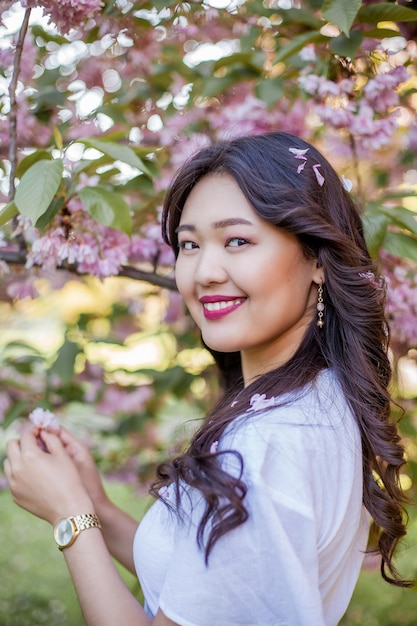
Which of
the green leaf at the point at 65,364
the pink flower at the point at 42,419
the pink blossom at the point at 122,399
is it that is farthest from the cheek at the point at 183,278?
the pink blossom at the point at 122,399

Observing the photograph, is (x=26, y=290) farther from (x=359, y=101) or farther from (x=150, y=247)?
(x=359, y=101)

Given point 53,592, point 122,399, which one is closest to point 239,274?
point 122,399

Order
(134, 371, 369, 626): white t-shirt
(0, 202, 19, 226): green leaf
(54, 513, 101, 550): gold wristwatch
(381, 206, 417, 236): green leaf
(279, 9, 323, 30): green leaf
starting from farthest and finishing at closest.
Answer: (279, 9, 323, 30): green leaf, (381, 206, 417, 236): green leaf, (0, 202, 19, 226): green leaf, (54, 513, 101, 550): gold wristwatch, (134, 371, 369, 626): white t-shirt

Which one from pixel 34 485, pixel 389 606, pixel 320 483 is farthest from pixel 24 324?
pixel 320 483

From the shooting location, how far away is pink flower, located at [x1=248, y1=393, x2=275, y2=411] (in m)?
1.26

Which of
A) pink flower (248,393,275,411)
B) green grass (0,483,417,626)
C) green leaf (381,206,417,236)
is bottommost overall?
green grass (0,483,417,626)

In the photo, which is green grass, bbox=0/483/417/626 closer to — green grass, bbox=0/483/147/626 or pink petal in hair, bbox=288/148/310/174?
green grass, bbox=0/483/147/626

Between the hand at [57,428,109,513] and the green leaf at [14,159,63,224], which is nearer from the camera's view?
the green leaf at [14,159,63,224]

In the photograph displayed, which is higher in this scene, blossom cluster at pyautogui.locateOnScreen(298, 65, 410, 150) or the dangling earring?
blossom cluster at pyautogui.locateOnScreen(298, 65, 410, 150)

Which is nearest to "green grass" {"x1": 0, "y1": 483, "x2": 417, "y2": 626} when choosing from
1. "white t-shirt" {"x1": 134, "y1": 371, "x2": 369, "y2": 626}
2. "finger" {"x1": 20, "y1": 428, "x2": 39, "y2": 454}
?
"finger" {"x1": 20, "y1": 428, "x2": 39, "y2": 454}

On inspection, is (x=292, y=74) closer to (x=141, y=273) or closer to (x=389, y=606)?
(x=141, y=273)

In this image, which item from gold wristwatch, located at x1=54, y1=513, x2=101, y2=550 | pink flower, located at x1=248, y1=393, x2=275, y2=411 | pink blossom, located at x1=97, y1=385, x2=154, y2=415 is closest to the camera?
pink flower, located at x1=248, y1=393, x2=275, y2=411

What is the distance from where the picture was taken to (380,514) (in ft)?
4.61

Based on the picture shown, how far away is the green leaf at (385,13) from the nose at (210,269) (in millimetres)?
756
